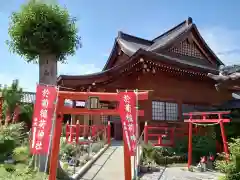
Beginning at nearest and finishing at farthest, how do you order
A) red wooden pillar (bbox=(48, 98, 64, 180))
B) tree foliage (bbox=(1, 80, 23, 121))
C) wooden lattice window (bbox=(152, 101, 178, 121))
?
red wooden pillar (bbox=(48, 98, 64, 180)) → wooden lattice window (bbox=(152, 101, 178, 121)) → tree foliage (bbox=(1, 80, 23, 121))

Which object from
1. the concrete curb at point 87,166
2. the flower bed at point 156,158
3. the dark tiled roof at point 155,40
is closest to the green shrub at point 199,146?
the flower bed at point 156,158

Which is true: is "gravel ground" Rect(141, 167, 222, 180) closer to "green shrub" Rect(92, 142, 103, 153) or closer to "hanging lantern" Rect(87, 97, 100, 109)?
"green shrub" Rect(92, 142, 103, 153)

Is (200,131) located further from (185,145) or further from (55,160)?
(55,160)

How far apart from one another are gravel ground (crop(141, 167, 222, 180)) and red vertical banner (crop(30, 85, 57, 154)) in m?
4.55

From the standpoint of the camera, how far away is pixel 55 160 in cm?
640

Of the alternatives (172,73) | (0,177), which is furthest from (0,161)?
(172,73)

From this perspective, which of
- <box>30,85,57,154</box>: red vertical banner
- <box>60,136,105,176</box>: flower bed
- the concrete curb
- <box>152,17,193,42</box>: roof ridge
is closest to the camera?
<box>30,85,57,154</box>: red vertical banner

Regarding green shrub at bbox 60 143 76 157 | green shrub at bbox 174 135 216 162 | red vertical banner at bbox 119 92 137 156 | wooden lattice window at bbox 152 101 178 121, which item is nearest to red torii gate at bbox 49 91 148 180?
red vertical banner at bbox 119 92 137 156

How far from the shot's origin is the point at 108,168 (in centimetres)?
1049

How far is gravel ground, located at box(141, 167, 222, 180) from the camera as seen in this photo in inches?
385

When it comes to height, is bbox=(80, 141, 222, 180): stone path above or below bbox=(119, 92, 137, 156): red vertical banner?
below

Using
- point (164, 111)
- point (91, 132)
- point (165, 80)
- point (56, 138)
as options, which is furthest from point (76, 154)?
point (165, 80)

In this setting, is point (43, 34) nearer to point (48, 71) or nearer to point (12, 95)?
point (48, 71)

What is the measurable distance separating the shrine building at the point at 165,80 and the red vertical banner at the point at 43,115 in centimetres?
759
